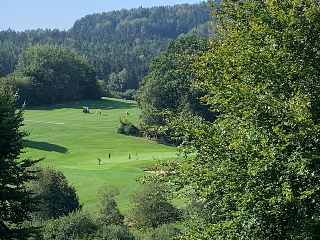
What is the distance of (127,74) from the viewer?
181250 millimetres

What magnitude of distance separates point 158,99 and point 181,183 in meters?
→ 63.2

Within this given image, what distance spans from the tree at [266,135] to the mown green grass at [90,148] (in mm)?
22895

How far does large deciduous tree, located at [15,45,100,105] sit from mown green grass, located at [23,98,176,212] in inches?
164

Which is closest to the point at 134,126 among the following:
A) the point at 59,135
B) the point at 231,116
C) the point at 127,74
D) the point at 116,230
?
the point at 59,135

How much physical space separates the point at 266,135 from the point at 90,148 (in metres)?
60.0

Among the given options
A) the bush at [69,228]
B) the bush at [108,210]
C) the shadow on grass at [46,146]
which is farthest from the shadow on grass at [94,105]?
the bush at [69,228]

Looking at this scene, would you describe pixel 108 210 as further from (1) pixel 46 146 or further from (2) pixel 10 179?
(1) pixel 46 146

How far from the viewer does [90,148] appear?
68688 millimetres

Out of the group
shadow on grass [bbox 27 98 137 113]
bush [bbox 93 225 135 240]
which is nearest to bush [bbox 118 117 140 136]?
shadow on grass [bbox 27 98 137 113]

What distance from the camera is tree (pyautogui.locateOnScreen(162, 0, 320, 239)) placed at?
9523mm

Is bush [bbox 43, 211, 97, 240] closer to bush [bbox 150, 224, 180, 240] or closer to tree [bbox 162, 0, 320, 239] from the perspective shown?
bush [bbox 150, 224, 180, 240]

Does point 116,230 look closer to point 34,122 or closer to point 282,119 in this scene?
point 282,119

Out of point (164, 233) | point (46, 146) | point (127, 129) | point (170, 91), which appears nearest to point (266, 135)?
point (164, 233)

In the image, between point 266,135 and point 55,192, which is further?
point 55,192
